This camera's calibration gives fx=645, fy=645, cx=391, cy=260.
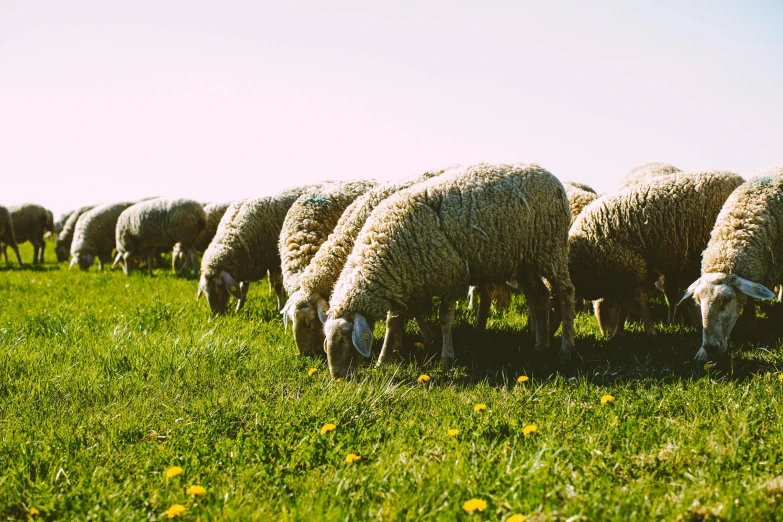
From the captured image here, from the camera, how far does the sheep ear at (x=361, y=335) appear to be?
5.03 m

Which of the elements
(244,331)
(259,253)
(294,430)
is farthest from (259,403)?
(259,253)

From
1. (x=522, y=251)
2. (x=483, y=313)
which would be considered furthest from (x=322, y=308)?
(x=483, y=313)

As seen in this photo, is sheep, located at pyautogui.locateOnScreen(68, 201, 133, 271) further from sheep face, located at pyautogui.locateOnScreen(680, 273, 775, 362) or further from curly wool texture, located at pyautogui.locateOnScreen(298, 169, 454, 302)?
sheep face, located at pyautogui.locateOnScreen(680, 273, 775, 362)

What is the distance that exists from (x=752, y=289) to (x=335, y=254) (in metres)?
3.53

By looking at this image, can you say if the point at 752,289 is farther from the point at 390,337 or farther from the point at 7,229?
the point at 7,229

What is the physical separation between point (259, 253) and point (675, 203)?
500 centimetres

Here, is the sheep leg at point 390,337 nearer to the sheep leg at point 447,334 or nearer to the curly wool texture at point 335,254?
the sheep leg at point 447,334

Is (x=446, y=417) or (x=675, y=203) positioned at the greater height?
(x=675, y=203)

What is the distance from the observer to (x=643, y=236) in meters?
6.58

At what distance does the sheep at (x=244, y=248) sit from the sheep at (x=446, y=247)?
2998mm

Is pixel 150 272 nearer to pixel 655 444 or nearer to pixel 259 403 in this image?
pixel 259 403

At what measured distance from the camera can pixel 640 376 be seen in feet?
15.0

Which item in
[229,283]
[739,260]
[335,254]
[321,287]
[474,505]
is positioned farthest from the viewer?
[229,283]

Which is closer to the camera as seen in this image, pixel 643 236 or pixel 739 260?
pixel 739 260
